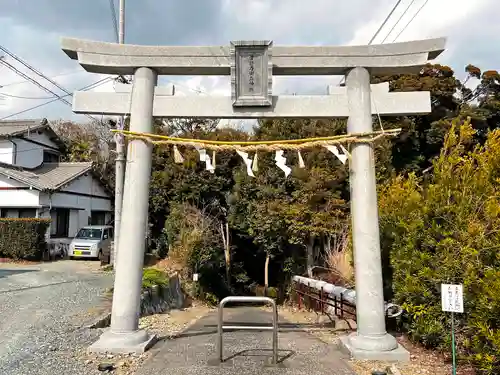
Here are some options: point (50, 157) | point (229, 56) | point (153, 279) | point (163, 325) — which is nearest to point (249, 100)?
point (229, 56)

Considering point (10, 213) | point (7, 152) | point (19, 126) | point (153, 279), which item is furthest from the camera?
point (19, 126)

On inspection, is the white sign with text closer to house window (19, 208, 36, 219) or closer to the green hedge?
the green hedge

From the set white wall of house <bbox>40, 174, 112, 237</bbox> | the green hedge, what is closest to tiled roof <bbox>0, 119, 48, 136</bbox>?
white wall of house <bbox>40, 174, 112, 237</bbox>

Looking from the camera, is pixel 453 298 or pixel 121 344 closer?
pixel 453 298

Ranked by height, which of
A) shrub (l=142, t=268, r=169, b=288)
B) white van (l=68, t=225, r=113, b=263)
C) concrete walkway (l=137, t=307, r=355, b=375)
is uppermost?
white van (l=68, t=225, r=113, b=263)

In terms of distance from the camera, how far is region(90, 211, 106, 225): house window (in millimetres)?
26344

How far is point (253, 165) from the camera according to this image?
7152mm

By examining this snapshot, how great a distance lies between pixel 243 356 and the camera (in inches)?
246

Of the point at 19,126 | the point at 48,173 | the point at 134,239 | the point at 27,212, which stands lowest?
the point at 134,239

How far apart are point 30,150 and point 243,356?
2231 cm

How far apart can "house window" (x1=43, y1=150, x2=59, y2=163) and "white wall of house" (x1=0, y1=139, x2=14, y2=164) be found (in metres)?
2.88

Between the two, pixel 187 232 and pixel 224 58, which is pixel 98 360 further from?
pixel 187 232

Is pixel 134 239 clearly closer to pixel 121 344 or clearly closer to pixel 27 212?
pixel 121 344

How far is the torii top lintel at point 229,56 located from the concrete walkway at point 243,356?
4425 millimetres
